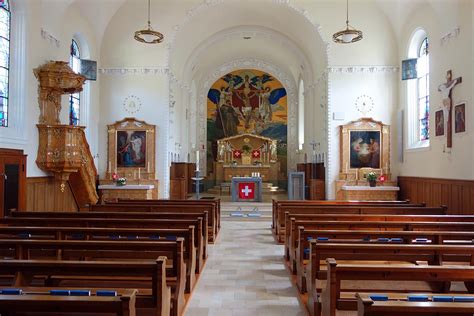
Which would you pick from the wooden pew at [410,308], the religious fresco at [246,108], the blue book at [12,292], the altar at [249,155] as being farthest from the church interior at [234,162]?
the religious fresco at [246,108]

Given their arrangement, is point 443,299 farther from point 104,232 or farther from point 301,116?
point 301,116

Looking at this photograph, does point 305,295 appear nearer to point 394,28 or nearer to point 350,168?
point 350,168

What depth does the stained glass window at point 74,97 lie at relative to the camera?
15.0 m

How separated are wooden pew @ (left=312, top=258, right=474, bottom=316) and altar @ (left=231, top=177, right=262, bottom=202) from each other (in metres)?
12.7

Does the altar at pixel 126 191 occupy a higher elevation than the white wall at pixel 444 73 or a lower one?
lower

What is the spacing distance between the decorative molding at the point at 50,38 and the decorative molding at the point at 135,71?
3353mm

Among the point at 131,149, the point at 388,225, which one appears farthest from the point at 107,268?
the point at 131,149

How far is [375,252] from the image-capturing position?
4855mm

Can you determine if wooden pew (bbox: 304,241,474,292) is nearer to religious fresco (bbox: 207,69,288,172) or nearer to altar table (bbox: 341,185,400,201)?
altar table (bbox: 341,185,400,201)

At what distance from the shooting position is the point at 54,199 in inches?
505

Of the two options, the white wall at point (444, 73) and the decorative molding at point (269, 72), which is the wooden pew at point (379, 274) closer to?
the white wall at point (444, 73)

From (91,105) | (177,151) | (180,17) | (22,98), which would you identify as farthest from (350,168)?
(22,98)

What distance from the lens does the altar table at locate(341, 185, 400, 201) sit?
15432 mm

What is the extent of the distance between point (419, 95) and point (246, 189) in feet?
24.1
